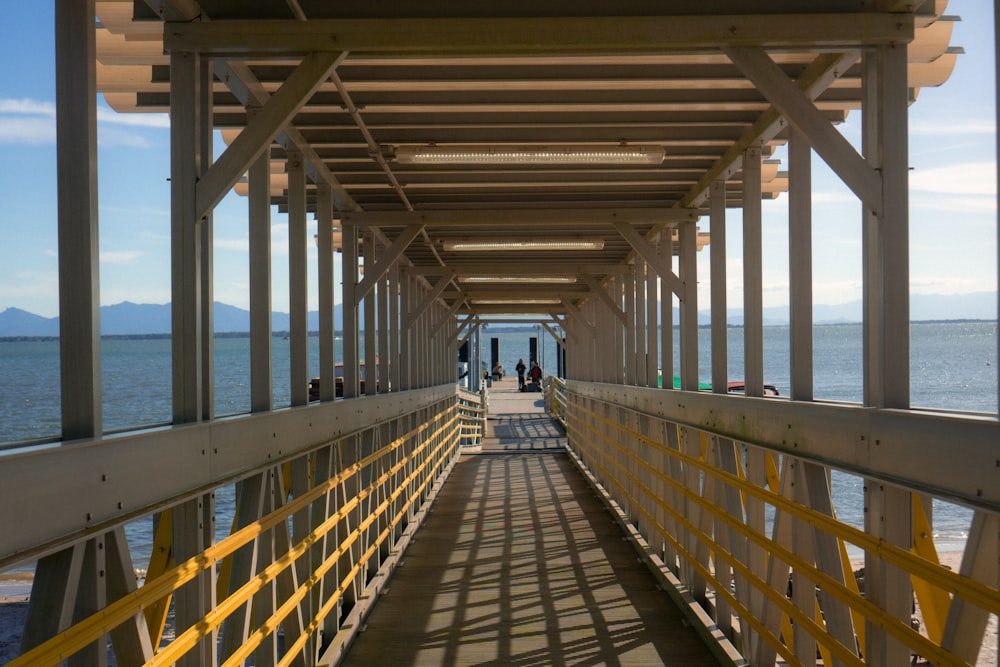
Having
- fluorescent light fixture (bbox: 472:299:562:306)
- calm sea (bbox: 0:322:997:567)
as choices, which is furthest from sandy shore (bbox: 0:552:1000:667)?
fluorescent light fixture (bbox: 472:299:562:306)

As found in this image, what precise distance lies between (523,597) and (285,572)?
2.97 meters

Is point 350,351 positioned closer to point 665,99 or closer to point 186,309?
point 665,99

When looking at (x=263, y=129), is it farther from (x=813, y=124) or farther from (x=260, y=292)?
(x=813, y=124)

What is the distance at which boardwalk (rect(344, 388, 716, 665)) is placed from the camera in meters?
6.16

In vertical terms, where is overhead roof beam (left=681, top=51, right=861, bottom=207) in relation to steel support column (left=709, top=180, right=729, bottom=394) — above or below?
above

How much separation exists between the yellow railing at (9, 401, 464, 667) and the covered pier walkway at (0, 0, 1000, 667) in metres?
0.02

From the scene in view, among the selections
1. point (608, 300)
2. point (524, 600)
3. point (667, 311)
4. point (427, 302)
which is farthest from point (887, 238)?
point (608, 300)

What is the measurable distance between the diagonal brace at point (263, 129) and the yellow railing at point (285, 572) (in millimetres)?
1237

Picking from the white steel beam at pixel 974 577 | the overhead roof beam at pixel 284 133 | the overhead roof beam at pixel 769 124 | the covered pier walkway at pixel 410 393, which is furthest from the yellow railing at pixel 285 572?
the overhead roof beam at pixel 769 124

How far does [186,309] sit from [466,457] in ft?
52.8

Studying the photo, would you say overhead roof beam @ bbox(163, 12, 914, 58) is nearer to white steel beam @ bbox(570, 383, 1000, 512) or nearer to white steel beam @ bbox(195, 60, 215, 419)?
white steel beam @ bbox(195, 60, 215, 419)

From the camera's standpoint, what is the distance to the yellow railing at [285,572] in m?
2.97

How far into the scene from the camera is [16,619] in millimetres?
13336

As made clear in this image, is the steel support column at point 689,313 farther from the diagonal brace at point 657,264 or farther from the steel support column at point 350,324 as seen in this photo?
the steel support column at point 350,324
